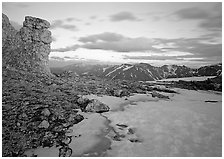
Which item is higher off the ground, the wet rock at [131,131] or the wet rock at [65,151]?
the wet rock at [131,131]

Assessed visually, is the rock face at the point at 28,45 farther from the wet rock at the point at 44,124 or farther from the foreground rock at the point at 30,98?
the wet rock at the point at 44,124

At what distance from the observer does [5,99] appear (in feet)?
36.2

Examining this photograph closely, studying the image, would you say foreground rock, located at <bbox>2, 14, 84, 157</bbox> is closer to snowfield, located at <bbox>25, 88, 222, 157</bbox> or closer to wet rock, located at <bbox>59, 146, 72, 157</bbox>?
wet rock, located at <bbox>59, 146, 72, 157</bbox>

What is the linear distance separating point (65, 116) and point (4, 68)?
36.3 ft

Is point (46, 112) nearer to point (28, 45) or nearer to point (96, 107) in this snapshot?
point (96, 107)

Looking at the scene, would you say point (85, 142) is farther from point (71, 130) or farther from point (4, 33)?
point (4, 33)

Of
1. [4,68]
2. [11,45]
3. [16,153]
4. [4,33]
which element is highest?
[4,33]

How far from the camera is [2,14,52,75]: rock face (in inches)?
712

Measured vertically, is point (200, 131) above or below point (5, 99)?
below

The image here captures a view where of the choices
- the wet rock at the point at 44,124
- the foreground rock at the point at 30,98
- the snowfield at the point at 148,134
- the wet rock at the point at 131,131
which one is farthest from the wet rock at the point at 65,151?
the wet rock at the point at 131,131

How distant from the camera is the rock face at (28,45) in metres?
18.1

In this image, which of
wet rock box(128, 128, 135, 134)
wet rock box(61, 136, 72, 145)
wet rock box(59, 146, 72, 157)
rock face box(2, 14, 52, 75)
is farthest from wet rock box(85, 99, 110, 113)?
rock face box(2, 14, 52, 75)

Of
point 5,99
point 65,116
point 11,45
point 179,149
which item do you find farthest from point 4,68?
point 179,149

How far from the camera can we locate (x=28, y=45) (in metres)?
→ 20.0
